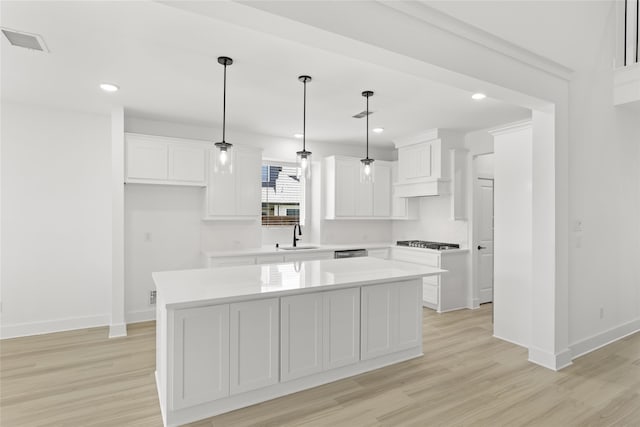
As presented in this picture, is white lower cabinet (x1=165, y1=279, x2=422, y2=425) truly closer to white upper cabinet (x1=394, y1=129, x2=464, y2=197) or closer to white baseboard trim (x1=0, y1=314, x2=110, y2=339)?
white baseboard trim (x1=0, y1=314, x2=110, y2=339)

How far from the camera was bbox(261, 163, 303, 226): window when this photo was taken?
576 centimetres

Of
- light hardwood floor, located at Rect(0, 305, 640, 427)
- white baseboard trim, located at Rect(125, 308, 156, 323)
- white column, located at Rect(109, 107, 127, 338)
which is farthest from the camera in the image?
white baseboard trim, located at Rect(125, 308, 156, 323)

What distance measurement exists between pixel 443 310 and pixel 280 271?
302 centimetres

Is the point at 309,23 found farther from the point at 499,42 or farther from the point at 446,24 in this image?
the point at 499,42

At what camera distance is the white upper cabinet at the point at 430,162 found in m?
5.14

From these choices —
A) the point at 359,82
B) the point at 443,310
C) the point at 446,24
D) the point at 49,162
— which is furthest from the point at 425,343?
the point at 49,162

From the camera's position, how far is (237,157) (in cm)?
491

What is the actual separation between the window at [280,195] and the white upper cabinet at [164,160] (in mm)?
1217

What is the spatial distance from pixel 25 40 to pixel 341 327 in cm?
325

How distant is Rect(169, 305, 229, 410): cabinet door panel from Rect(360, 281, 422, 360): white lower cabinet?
1.21 m

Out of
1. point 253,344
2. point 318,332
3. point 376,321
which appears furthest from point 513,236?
point 253,344

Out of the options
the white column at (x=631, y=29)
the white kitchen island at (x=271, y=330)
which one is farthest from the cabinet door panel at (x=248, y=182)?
the white column at (x=631, y=29)

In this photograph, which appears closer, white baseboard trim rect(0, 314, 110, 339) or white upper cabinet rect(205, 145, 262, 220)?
white baseboard trim rect(0, 314, 110, 339)

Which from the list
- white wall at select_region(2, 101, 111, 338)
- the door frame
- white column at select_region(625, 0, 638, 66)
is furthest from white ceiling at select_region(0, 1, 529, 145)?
white column at select_region(625, 0, 638, 66)
